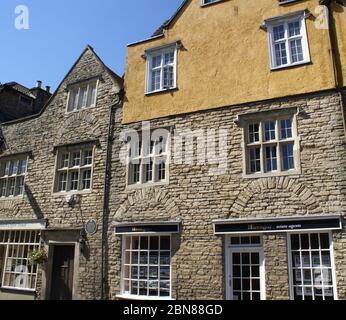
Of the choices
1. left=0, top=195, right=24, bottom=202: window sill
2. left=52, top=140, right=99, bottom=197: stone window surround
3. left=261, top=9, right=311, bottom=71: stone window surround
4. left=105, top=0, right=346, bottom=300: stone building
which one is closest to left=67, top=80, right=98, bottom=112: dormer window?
left=52, top=140, right=99, bottom=197: stone window surround

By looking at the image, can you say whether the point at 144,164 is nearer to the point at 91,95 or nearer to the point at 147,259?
the point at 147,259

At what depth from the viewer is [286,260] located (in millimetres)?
9961

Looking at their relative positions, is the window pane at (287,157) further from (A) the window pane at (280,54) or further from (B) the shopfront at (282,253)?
(A) the window pane at (280,54)

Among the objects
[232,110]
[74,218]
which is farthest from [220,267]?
[74,218]

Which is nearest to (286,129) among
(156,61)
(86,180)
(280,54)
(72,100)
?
(280,54)

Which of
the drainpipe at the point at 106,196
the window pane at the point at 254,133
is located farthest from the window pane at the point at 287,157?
the drainpipe at the point at 106,196

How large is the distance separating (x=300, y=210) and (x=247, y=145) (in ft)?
8.09

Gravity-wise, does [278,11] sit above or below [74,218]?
above

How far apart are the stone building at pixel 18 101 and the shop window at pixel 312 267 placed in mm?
16165

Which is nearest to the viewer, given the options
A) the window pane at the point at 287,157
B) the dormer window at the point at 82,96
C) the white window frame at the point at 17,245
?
the window pane at the point at 287,157

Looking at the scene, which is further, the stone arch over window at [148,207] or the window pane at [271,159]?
the stone arch over window at [148,207]

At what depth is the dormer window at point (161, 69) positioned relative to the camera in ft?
44.0

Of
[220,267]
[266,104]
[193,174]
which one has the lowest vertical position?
[220,267]
